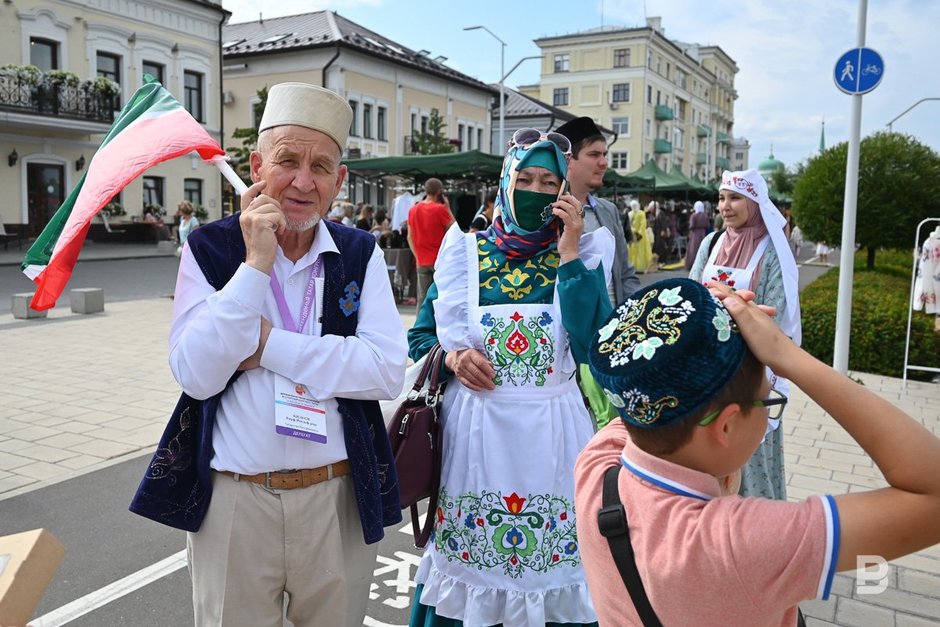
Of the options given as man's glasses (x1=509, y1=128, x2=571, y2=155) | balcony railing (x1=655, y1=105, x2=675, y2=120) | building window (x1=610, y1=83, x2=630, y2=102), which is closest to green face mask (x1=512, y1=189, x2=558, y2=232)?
man's glasses (x1=509, y1=128, x2=571, y2=155)

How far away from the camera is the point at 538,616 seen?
250 cm

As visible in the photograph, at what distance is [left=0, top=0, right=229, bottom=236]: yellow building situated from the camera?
24.9m

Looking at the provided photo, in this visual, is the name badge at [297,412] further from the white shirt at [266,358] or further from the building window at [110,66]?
the building window at [110,66]

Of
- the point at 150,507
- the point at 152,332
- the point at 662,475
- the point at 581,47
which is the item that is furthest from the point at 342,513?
the point at 581,47

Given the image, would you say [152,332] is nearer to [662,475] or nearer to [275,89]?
[275,89]

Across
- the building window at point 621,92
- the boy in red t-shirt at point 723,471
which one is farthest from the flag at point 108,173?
the building window at point 621,92

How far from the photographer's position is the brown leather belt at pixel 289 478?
2047mm

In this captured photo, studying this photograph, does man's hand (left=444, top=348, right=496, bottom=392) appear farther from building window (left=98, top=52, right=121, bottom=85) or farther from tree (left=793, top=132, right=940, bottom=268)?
building window (left=98, top=52, right=121, bottom=85)

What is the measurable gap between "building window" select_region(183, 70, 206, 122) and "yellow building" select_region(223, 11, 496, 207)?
13.0ft

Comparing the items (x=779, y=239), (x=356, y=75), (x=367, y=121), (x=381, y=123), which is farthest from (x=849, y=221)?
(x=381, y=123)

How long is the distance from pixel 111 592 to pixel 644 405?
3.31 meters

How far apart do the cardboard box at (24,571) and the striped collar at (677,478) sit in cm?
107

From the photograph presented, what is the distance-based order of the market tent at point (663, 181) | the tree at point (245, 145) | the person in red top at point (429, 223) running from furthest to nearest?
the tree at point (245, 145) → the market tent at point (663, 181) → the person in red top at point (429, 223)

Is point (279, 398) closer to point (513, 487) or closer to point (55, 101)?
point (513, 487)
